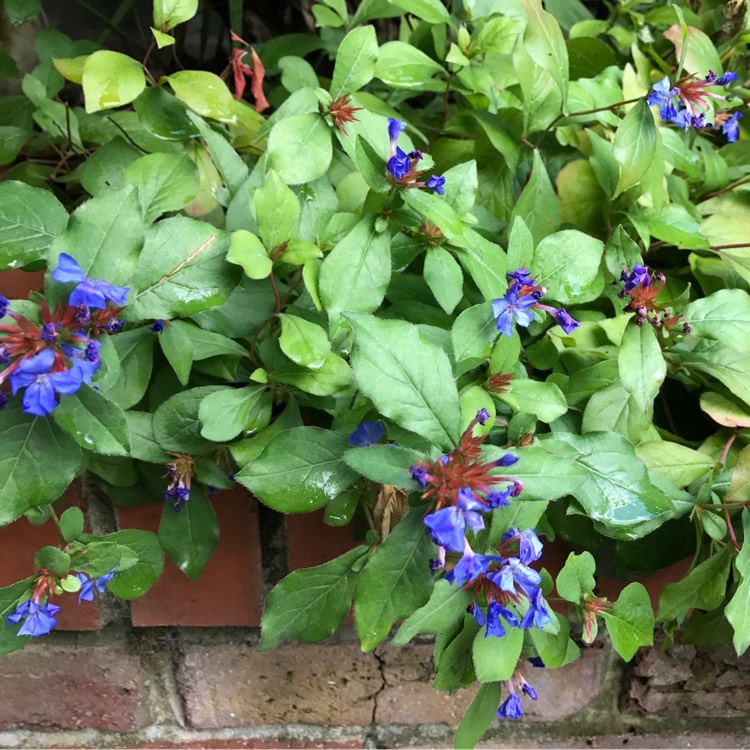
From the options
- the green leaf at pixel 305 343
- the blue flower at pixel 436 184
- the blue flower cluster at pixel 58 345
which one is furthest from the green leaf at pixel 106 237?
the blue flower at pixel 436 184

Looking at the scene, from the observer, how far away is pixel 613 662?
2.74ft

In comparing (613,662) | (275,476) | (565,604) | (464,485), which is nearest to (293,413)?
(275,476)

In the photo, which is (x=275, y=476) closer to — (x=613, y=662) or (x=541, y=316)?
(x=541, y=316)

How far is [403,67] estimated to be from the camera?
2.42 ft

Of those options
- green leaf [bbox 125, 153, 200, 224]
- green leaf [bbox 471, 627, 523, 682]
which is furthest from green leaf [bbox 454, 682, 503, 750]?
green leaf [bbox 125, 153, 200, 224]

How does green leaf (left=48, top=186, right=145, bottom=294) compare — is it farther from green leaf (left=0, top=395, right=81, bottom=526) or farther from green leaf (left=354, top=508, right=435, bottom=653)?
green leaf (left=354, top=508, right=435, bottom=653)

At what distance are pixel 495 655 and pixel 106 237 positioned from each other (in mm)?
424

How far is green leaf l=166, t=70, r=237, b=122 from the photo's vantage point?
0.68 meters

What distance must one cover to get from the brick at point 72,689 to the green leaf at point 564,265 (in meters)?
0.62

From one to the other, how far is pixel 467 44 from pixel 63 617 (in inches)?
30.2

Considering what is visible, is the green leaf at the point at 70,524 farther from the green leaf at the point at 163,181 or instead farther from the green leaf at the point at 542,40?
the green leaf at the point at 542,40

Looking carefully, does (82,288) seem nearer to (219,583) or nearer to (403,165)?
(403,165)

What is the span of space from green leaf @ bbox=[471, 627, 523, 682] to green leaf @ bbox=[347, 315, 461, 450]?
18cm

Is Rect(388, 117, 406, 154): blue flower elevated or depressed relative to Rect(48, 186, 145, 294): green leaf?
elevated
